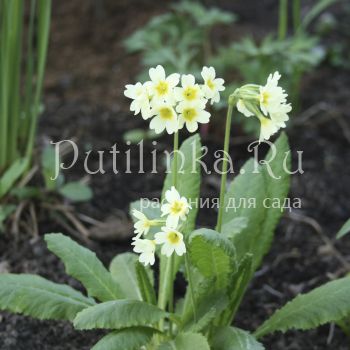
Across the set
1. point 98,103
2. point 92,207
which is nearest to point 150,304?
point 92,207

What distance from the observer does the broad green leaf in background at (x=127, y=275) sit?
2119mm

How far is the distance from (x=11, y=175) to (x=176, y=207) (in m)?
1.06

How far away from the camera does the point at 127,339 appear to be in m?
1.77

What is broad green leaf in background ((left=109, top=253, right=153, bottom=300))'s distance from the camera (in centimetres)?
212

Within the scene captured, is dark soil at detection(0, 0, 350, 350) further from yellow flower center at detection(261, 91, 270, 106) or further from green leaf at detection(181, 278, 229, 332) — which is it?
yellow flower center at detection(261, 91, 270, 106)

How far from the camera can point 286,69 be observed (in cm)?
338

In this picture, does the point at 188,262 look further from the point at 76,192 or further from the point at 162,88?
the point at 76,192

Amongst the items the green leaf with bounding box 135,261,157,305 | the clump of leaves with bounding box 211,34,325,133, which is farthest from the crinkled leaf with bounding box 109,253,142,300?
the clump of leaves with bounding box 211,34,325,133

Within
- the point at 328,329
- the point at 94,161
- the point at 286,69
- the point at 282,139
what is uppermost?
the point at 286,69

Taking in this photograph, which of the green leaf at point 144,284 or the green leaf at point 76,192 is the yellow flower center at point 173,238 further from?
the green leaf at point 76,192

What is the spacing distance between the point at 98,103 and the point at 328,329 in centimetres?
193

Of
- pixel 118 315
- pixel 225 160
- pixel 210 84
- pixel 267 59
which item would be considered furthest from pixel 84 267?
pixel 267 59

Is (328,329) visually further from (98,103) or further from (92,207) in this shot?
(98,103)

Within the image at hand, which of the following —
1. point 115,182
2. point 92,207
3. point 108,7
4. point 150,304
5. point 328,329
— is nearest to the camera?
point 150,304
